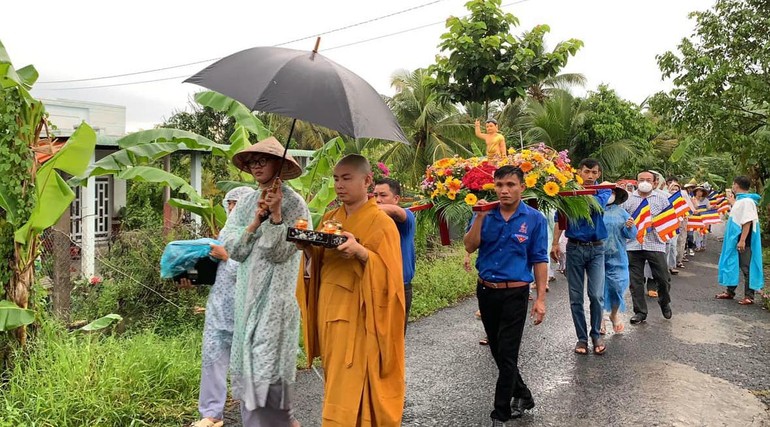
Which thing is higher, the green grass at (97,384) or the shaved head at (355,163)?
the shaved head at (355,163)

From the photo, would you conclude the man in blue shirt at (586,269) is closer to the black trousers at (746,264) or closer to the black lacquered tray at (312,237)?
the black lacquered tray at (312,237)

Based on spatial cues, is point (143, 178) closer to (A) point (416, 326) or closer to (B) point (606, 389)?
(A) point (416, 326)

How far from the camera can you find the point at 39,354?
172 inches

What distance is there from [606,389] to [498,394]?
141 cm

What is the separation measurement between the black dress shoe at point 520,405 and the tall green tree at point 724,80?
8349mm

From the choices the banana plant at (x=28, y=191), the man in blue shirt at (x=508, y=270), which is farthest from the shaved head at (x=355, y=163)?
the banana plant at (x=28, y=191)

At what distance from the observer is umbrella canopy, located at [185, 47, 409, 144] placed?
2.92 meters

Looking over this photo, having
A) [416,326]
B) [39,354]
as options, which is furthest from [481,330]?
[39,354]

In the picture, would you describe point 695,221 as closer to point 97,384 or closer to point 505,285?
point 505,285

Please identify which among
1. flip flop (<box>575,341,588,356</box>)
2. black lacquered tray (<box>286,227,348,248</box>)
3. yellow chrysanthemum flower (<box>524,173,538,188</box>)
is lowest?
flip flop (<box>575,341,588,356</box>)

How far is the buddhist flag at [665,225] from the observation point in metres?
7.54

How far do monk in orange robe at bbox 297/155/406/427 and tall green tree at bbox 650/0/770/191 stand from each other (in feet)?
31.1

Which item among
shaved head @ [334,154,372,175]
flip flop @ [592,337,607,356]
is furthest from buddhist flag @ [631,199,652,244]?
shaved head @ [334,154,372,175]

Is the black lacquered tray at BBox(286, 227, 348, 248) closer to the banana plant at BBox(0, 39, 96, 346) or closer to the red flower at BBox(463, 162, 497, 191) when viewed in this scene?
the red flower at BBox(463, 162, 497, 191)
